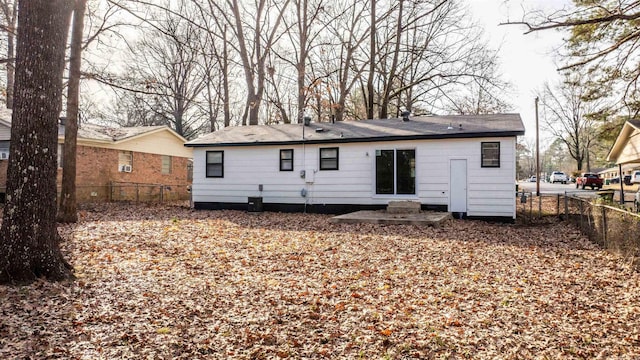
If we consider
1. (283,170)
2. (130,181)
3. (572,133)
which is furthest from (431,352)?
(572,133)

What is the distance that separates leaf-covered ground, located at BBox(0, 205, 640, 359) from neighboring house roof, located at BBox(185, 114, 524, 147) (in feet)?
16.4

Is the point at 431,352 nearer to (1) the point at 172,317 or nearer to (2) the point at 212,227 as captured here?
(1) the point at 172,317

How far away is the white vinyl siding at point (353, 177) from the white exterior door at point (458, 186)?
0.41 feet

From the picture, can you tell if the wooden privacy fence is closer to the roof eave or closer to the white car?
the roof eave

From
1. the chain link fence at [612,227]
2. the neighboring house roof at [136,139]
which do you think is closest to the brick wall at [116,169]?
the neighboring house roof at [136,139]

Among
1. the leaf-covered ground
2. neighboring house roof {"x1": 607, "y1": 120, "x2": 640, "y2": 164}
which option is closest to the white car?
neighboring house roof {"x1": 607, "y1": 120, "x2": 640, "y2": 164}

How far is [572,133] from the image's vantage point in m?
49.6

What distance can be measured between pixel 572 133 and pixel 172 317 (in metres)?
56.7

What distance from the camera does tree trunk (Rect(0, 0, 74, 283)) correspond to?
15.6 feet

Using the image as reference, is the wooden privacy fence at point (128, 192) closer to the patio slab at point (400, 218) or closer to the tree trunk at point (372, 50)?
the patio slab at point (400, 218)

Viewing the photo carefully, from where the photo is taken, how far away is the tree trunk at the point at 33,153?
15.6 feet

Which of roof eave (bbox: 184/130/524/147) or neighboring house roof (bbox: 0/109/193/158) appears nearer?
roof eave (bbox: 184/130/524/147)

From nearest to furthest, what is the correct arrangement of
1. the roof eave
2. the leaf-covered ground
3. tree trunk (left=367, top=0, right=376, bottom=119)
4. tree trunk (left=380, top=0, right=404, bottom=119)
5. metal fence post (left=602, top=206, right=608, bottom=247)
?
the leaf-covered ground
metal fence post (left=602, top=206, right=608, bottom=247)
the roof eave
tree trunk (left=367, top=0, right=376, bottom=119)
tree trunk (left=380, top=0, right=404, bottom=119)

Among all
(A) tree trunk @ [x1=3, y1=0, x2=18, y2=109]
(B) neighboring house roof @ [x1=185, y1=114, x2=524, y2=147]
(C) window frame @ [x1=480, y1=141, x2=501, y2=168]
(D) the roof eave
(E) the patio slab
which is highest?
(A) tree trunk @ [x1=3, y1=0, x2=18, y2=109]
